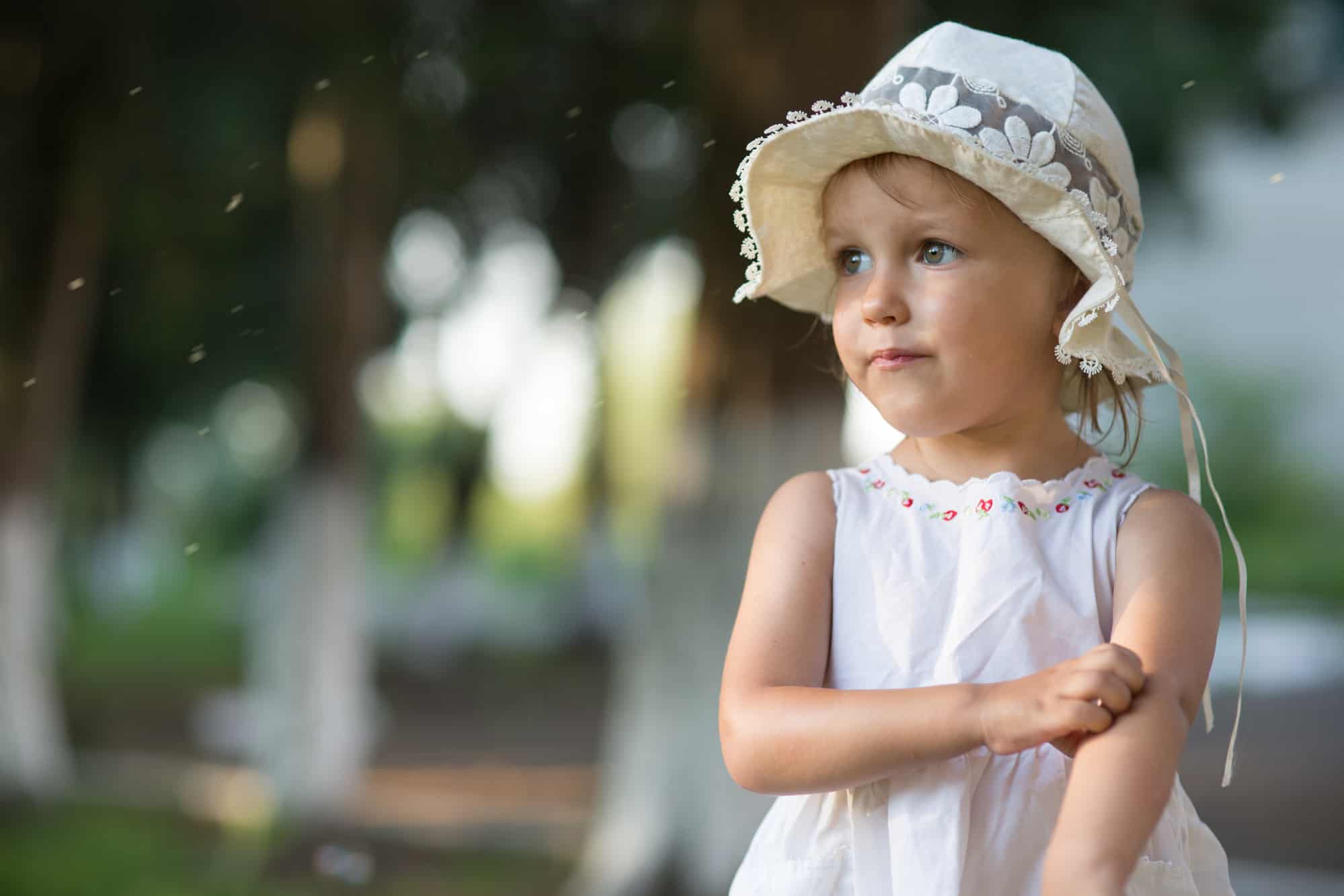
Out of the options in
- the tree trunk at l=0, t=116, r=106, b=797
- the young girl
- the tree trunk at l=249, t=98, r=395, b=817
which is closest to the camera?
the young girl

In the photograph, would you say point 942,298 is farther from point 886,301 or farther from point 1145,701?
point 1145,701

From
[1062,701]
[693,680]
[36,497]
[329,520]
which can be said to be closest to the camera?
[1062,701]

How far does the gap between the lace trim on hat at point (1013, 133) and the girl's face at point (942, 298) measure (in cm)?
6

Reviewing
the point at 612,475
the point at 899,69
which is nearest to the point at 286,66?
the point at 899,69

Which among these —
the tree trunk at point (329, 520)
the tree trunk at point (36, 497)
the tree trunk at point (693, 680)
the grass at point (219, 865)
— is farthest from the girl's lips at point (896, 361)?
the tree trunk at point (36, 497)

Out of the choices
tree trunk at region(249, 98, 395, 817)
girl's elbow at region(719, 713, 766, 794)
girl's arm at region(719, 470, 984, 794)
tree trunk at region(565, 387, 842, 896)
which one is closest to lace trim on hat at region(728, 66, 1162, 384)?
girl's arm at region(719, 470, 984, 794)

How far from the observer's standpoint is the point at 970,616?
1.42m

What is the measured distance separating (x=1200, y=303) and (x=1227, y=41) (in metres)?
1.60

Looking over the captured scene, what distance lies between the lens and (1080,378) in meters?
1.62

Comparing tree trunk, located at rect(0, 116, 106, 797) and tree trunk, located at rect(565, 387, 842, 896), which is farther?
tree trunk, located at rect(0, 116, 106, 797)

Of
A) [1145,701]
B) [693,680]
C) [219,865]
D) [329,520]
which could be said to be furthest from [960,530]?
[219,865]

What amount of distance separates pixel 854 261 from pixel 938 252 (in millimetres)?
108

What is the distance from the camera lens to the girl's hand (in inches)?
47.1

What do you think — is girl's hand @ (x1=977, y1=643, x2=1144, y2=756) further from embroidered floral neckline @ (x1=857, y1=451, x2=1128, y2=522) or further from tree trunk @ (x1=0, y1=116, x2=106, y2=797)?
tree trunk @ (x1=0, y1=116, x2=106, y2=797)
